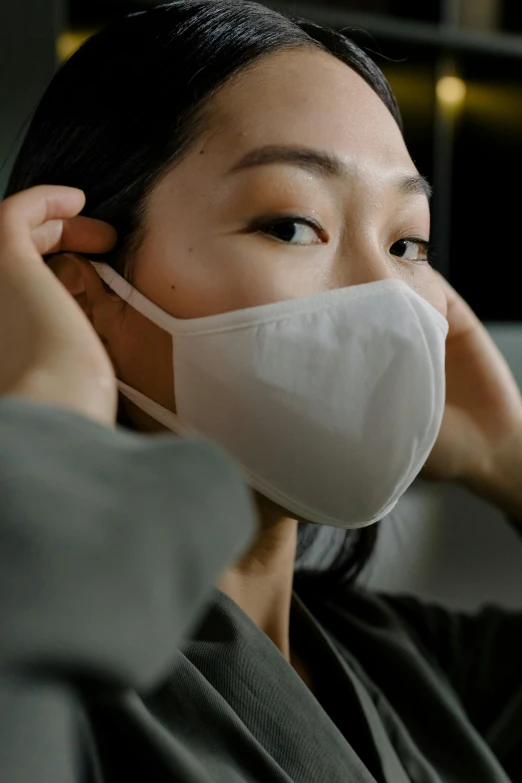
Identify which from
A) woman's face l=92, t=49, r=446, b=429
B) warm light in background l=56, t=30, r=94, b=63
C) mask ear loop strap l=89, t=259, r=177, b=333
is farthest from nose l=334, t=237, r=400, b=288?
warm light in background l=56, t=30, r=94, b=63

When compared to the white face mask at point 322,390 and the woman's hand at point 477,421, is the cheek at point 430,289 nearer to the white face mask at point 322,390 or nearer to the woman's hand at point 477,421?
the white face mask at point 322,390

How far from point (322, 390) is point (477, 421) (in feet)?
1.90

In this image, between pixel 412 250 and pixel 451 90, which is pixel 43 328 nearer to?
pixel 412 250

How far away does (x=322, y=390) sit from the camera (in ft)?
2.46

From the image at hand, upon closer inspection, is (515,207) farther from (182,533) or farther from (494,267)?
(182,533)

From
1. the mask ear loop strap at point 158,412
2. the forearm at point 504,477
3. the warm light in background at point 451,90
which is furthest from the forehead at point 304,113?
the warm light in background at point 451,90

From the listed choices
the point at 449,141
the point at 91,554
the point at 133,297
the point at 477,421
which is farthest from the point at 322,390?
the point at 449,141

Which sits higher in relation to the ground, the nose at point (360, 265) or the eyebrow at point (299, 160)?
the eyebrow at point (299, 160)

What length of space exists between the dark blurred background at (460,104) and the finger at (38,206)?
3.15ft

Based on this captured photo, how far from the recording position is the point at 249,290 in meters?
0.78

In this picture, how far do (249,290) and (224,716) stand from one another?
35 cm

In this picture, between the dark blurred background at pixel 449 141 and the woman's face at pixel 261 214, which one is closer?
the woman's face at pixel 261 214

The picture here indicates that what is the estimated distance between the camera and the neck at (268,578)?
93 centimetres

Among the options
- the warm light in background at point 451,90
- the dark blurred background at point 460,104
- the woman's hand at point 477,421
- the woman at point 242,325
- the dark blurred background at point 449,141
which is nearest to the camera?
the woman at point 242,325
